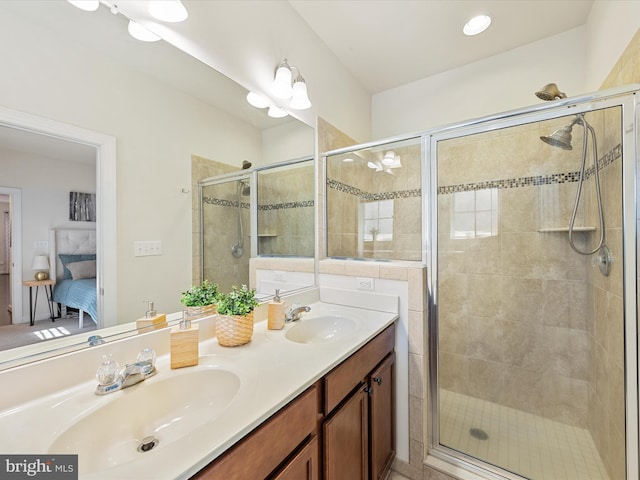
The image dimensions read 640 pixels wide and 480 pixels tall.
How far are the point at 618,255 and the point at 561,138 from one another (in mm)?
815

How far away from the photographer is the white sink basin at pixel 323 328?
56.6 inches

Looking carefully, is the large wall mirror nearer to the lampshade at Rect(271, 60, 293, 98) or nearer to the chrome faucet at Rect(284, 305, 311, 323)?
the lampshade at Rect(271, 60, 293, 98)

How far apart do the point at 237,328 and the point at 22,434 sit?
1.90 ft

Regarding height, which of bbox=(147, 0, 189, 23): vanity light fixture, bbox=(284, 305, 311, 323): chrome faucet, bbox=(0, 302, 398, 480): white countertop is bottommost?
bbox=(0, 302, 398, 480): white countertop

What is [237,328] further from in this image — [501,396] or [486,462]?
[501,396]

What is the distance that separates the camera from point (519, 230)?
77.3 inches

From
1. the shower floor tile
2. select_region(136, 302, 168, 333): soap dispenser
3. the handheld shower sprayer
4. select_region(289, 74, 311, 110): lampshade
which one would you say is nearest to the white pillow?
select_region(136, 302, 168, 333): soap dispenser

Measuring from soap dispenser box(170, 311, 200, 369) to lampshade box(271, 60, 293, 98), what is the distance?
1322 mm

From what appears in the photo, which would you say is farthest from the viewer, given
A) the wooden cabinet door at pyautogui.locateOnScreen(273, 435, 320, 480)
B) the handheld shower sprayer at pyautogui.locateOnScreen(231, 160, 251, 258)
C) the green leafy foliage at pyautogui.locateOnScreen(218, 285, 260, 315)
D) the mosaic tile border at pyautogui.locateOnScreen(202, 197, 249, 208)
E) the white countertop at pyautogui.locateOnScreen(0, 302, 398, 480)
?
the handheld shower sprayer at pyautogui.locateOnScreen(231, 160, 251, 258)

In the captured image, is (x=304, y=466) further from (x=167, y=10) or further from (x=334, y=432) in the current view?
(x=167, y=10)

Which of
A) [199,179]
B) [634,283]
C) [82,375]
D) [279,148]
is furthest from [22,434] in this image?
[634,283]

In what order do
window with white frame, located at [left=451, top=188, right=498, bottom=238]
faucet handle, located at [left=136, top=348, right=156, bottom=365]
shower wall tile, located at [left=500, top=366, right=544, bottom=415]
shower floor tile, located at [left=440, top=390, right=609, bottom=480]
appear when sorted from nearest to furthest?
faucet handle, located at [left=136, top=348, right=156, bottom=365]
shower floor tile, located at [left=440, top=390, right=609, bottom=480]
shower wall tile, located at [left=500, top=366, right=544, bottom=415]
window with white frame, located at [left=451, top=188, right=498, bottom=238]

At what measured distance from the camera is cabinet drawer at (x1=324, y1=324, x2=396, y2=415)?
944 millimetres

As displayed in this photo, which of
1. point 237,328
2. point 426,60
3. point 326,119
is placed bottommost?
point 237,328
